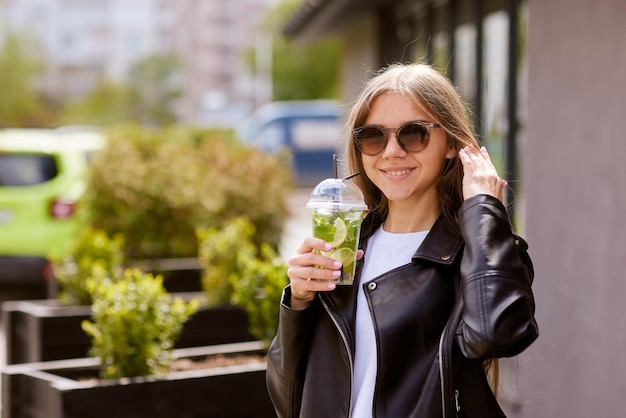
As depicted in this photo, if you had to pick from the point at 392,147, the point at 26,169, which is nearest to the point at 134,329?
the point at 392,147

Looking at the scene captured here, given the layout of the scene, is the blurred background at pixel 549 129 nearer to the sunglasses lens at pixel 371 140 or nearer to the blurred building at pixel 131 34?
the sunglasses lens at pixel 371 140

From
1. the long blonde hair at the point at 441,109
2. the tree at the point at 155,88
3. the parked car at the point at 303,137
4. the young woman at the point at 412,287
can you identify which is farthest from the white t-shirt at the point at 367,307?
the tree at the point at 155,88

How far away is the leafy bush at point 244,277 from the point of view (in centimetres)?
517

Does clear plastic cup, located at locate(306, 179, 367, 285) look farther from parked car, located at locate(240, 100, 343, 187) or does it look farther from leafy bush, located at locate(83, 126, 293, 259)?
parked car, located at locate(240, 100, 343, 187)

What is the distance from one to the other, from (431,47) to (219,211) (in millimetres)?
2353

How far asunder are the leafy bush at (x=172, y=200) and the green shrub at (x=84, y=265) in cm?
148

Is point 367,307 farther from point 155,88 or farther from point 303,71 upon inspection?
point 155,88

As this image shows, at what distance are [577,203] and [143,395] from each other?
229cm

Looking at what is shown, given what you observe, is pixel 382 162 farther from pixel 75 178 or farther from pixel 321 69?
pixel 321 69

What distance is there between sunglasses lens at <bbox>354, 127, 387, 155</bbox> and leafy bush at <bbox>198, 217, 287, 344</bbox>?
109 inches

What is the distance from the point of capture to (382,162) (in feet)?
7.77

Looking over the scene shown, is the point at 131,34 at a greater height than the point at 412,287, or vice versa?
the point at 131,34

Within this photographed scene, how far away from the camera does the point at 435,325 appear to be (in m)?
2.19

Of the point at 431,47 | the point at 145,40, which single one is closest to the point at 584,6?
the point at 431,47
